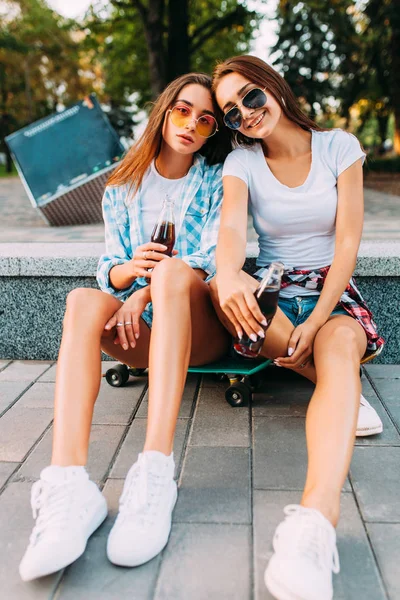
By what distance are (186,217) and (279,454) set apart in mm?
1242

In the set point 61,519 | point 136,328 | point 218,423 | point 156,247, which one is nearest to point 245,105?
point 156,247

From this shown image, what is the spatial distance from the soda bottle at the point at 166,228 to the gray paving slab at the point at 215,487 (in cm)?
90

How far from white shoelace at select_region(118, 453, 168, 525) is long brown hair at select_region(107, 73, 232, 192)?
148cm

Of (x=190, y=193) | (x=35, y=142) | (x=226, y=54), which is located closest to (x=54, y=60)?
(x=226, y=54)

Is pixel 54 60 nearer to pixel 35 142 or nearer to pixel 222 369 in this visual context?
pixel 35 142

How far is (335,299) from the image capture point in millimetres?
2447

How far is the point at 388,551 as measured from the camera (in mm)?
1833

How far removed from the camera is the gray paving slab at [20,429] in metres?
2.54

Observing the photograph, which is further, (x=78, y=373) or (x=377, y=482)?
(x=377, y=482)

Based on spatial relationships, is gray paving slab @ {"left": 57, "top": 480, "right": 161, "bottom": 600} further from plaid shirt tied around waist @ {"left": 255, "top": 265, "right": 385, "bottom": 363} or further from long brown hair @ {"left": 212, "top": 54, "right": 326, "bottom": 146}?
long brown hair @ {"left": 212, "top": 54, "right": 326, "bottom": 146}

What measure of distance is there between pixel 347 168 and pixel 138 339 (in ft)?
4.05

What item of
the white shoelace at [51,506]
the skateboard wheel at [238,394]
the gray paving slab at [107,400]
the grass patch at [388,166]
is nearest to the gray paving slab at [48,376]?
the gray paving slab at [107,400]

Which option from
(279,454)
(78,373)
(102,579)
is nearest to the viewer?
(102,579)

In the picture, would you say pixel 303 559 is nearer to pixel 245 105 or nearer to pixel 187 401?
pixel 187 401
